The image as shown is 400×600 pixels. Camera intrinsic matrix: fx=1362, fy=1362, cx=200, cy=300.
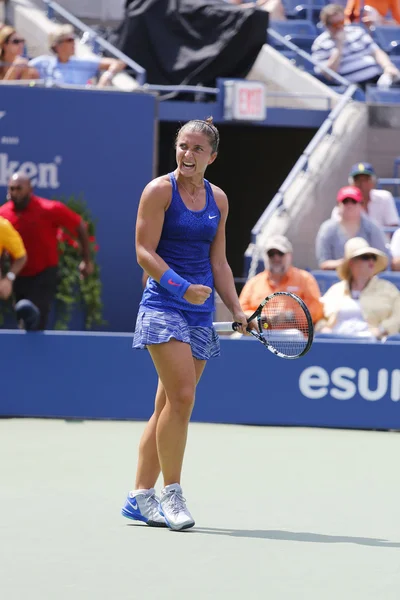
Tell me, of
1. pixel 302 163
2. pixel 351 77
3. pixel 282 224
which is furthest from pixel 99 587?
pixel 351 77

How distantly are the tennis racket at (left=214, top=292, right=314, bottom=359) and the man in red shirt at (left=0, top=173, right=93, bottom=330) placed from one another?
13.6 feet

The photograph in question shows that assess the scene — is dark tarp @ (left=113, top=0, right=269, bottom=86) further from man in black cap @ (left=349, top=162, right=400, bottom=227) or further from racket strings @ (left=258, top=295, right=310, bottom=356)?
racket strings @ (left=258, top=295, right=310, bottom=356)

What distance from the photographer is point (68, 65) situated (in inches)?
488

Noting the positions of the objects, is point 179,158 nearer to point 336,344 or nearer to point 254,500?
point 254,500

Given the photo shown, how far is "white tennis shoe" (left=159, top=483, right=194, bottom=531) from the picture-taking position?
538 centimetres

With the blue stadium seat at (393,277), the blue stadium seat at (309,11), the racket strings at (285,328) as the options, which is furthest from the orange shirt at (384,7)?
the racket strings at (285,328)

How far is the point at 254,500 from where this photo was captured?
618cm

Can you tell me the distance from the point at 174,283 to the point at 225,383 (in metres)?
3.85

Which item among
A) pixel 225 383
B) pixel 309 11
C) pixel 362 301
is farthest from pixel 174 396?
pixel 309 11

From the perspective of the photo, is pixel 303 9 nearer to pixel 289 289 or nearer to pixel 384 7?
pixel 384 7

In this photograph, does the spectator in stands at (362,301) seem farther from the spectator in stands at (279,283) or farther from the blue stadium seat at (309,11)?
the blue stadium seat at (309,11)

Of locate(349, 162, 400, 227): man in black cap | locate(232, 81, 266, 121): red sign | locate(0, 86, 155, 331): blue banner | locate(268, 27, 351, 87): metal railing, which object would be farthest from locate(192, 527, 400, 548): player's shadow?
locate(268, 27, 351, 87): metal railing

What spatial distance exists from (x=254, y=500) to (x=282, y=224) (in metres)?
6.00

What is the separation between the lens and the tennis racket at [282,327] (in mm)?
5473
